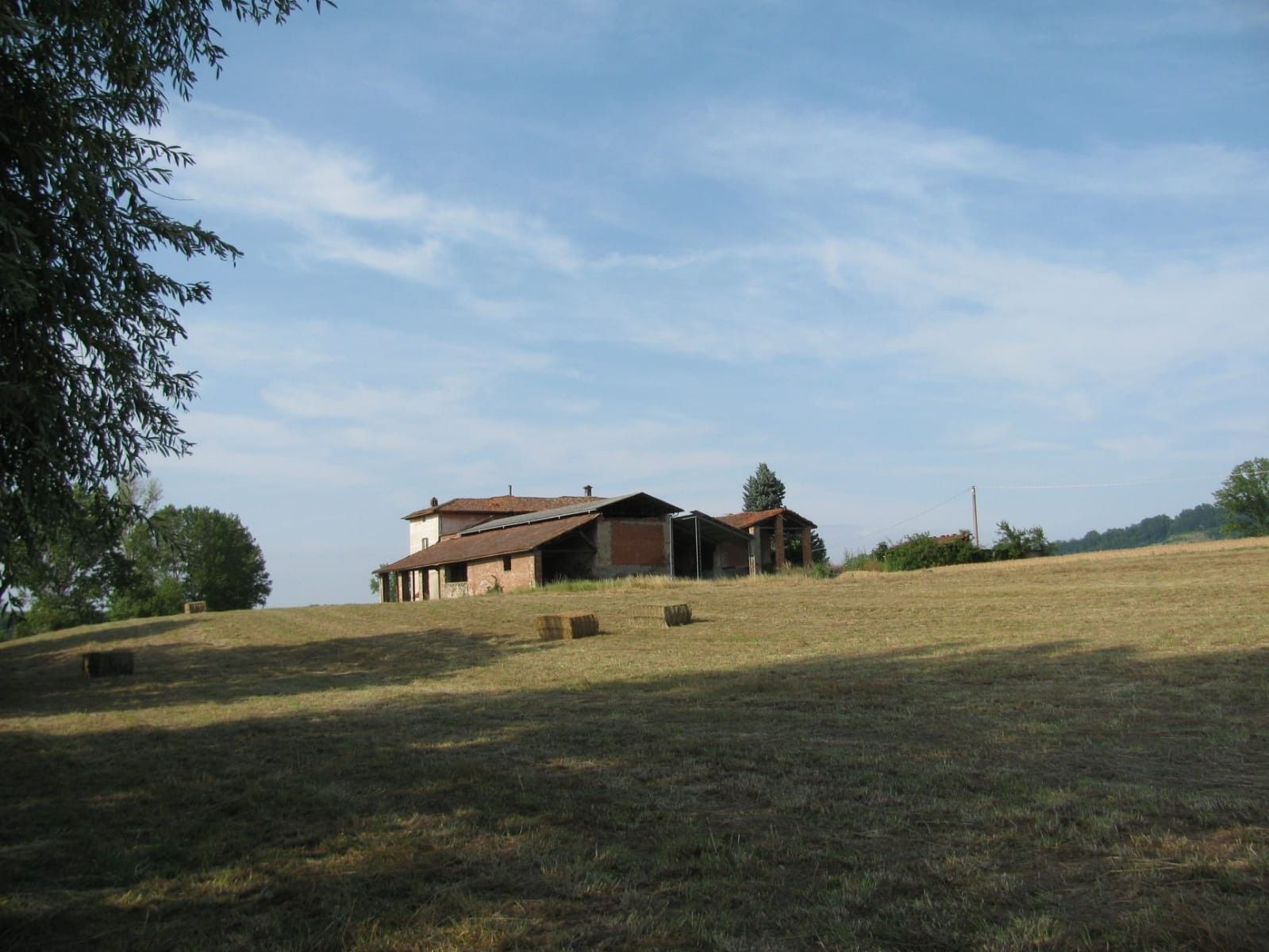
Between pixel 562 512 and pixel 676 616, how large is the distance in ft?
85.6

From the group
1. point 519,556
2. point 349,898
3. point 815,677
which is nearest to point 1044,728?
point 815,677

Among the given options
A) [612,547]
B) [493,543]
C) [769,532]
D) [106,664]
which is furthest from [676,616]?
[769,532]

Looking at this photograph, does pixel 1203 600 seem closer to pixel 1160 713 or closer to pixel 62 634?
pixel 1160 713

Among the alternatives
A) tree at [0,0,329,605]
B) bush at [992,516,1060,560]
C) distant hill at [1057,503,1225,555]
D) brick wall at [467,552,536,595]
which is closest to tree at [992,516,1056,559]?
bush at [992,516,1060,560]

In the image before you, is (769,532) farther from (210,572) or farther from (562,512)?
(210,572)

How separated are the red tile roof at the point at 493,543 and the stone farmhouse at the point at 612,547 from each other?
0.09 meters

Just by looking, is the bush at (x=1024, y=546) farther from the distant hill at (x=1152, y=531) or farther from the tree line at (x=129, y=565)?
the distant hill at (x=1152, y=531)

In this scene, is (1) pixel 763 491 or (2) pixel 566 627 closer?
(2) pixel 566 627

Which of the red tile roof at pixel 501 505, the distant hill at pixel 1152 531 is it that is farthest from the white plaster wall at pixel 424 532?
the distant hill at pixel 1152 531

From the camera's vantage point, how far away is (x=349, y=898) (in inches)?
198

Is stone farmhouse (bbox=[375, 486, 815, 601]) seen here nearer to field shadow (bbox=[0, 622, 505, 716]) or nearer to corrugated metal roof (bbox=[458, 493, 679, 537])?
corrugated metal roof (bbox=[458, 493, 679, 537])

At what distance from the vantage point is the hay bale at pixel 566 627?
2295 cm

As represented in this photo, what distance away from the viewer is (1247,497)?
74.4 metres

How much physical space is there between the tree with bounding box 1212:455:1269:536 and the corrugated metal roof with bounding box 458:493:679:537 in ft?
166
